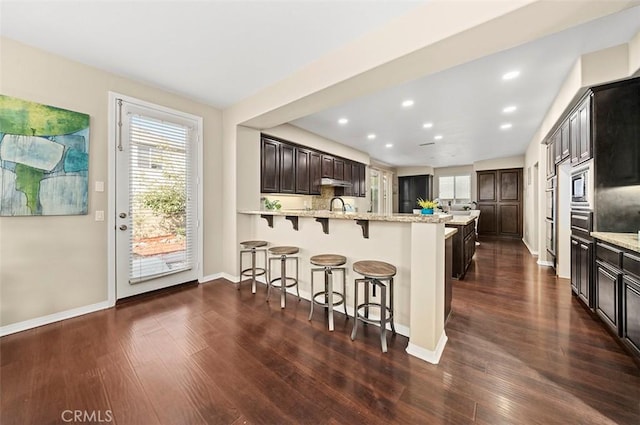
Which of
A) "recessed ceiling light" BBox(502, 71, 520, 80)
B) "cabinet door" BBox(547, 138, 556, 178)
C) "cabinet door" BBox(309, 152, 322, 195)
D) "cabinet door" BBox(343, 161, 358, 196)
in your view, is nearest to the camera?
"recessed ceiling light" BBox(502, 71, 520, 80)

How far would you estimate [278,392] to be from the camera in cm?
160

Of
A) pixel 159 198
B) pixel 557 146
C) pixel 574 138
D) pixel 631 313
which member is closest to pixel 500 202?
pixel 557 146

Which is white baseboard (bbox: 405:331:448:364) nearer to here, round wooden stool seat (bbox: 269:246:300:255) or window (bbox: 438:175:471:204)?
round wooden stool seat (bbox: 269:246:300:255)

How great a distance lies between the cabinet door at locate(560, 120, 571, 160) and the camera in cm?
333

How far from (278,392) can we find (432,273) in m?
1.42

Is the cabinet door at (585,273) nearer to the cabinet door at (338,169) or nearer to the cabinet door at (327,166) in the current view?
the cabinet door at (327,166)

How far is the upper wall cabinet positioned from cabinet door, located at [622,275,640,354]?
4345mm

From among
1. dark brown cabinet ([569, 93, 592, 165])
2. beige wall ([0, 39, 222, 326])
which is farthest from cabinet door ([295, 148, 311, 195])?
dark brown cabinet ([569, 93, 592, 165])

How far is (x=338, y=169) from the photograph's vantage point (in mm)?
6398

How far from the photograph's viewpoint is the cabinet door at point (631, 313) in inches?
71.8

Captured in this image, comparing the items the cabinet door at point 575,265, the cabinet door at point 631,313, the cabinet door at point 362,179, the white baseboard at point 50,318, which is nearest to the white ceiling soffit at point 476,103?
the cabinet door at point 362,179

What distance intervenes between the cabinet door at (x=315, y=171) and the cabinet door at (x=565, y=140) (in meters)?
4.19

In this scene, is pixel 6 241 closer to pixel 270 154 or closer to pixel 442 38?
pixel 270 154

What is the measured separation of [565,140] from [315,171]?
13.8ft
